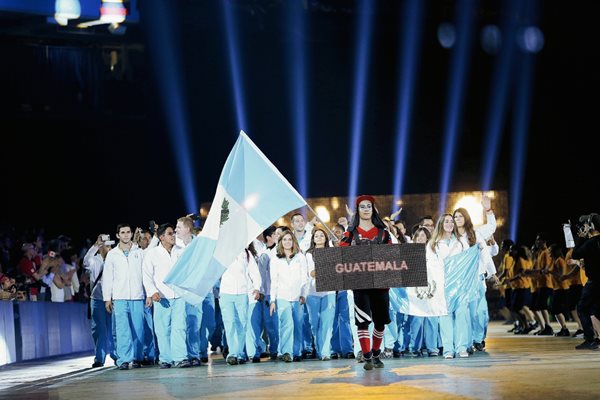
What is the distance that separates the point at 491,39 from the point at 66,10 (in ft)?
33.2

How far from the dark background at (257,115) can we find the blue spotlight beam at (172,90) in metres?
0.14

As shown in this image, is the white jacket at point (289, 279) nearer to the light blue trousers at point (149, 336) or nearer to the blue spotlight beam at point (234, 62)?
the light blue trousers at point (149, 336)

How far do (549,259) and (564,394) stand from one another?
12306 millimetres

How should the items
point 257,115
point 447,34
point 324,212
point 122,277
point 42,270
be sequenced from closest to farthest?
point 122,277
point 42,270
point 324,212
point 447,34
point 257,115

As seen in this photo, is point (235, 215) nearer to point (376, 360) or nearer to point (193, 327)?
point (376, 360)

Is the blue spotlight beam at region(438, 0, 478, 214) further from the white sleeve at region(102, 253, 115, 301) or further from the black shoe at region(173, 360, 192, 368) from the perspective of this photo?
the black shoe at region(173, 360, 192, 368)

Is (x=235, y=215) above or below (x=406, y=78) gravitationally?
below

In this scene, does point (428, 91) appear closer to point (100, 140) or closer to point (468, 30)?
point (468, 30)

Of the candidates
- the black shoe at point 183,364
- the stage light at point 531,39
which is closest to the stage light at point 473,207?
the stage light at point 531,39

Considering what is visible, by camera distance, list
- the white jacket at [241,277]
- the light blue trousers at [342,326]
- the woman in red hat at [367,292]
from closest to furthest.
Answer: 1. the woman in red hat at [367,292]
2. the white jacket at [241,277]
3. the light blue trousers at [342,326]

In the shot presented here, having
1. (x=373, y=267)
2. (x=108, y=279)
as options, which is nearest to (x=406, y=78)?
(x=108, y=279)

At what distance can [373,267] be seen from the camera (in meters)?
11.0

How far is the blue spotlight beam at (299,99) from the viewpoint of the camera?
26547mm

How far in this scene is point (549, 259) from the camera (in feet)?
65.9
